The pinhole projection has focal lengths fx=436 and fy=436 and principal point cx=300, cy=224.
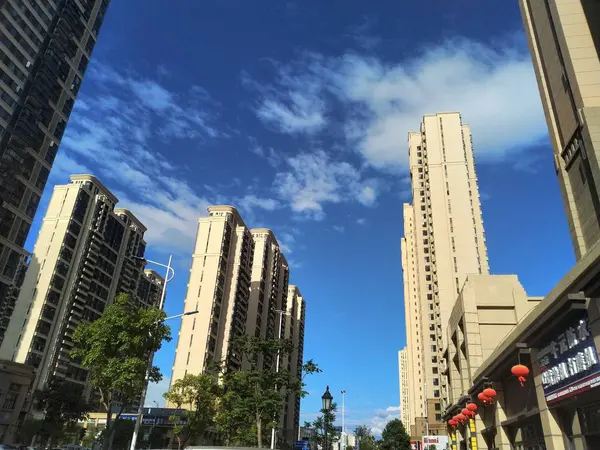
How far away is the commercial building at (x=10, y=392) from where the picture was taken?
4172 cm

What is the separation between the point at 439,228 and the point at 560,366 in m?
71.3

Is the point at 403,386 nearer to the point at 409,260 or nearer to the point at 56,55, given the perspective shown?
the point at 409,260

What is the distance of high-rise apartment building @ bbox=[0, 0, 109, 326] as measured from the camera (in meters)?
44.8

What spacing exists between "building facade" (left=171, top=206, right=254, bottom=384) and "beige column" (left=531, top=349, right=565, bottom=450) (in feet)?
218

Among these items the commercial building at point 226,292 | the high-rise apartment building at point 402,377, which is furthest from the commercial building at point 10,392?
→ the high-rise apartment building at point 402,377

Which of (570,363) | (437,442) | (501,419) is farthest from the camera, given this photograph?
(437,442)

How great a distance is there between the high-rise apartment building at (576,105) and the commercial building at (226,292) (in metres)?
51.5

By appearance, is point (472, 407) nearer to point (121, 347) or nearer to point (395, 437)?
point (121, 347)

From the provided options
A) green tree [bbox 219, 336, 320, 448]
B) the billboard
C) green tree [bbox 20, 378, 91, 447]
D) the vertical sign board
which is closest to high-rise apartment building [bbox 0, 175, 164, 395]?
green tree [bbox 20, 378, 91, 447]

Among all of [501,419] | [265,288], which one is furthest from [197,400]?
[265,288]

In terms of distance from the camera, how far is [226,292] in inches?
3442

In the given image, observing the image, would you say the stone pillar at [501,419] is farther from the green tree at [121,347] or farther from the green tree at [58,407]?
the green tree at [58,407]

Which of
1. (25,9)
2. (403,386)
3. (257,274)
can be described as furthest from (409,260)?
(25,9)

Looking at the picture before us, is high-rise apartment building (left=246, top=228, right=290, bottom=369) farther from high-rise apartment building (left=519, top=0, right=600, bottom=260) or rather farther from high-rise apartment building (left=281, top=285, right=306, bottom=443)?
high-rise apartment building (left=519, top=0, right=600, bottom=260)
